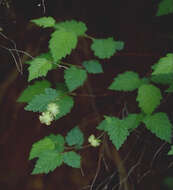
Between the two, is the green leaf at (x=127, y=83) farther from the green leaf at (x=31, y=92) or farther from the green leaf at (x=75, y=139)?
the green leaf at (x=31, y=92)

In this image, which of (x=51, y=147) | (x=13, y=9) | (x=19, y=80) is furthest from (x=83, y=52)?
(x=51, y=147)

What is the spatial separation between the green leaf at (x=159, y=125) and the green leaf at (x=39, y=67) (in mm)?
697

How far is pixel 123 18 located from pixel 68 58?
1.99 feet

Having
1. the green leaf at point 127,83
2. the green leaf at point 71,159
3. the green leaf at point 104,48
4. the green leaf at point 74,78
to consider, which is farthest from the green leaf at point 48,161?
the green leaf at point 104,48

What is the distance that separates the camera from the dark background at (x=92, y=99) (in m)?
2.27

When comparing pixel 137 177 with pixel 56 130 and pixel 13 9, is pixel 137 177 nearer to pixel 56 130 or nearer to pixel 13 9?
pixel 56 130

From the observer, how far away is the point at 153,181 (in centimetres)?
244

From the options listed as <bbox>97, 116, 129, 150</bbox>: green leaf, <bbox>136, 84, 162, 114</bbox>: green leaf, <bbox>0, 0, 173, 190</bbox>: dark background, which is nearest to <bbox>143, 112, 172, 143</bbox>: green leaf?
<bbox>136, 84, 162, 114</bbox>: green leaf

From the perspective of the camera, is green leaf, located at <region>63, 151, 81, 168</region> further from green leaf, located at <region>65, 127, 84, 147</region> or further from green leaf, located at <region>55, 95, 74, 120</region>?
green leaf, located at <region>55, 95, 74, 120</region>

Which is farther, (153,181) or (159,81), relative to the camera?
(153,181)

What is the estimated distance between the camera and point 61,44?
1.75 m

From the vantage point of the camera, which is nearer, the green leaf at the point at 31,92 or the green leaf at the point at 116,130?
the green leaf at the point at 116,130

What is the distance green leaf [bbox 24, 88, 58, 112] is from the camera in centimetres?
163

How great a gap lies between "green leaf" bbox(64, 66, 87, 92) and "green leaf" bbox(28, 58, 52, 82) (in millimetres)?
157
